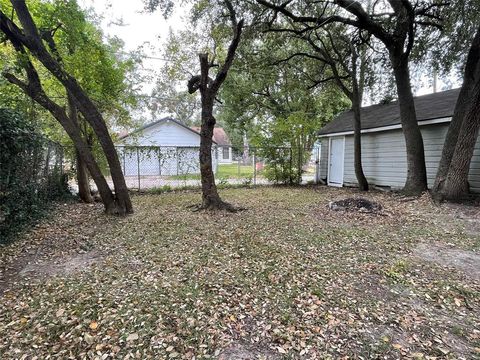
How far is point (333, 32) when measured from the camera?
8.98 metres

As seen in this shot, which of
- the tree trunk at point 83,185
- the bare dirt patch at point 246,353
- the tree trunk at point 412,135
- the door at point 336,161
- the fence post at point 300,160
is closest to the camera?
the bare dirt patch at point 246,353

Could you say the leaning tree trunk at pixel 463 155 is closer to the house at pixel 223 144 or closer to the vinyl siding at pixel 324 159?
the vinyl siding at pixel 324 159

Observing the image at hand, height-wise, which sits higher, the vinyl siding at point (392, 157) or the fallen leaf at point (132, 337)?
the vinyl siding at point (392, 157)

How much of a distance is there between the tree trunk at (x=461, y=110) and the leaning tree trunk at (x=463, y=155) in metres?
0.19

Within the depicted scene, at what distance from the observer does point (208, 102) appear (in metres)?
5.73

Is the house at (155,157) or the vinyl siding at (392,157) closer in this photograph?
the vinyl siding at (392,157)

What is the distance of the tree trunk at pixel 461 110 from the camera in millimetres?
6070

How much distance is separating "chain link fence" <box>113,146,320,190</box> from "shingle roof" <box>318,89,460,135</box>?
1707mm

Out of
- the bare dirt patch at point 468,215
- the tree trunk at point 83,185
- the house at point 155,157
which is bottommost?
the bare dirt patch at point 468,215

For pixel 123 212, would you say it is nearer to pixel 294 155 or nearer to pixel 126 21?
pixel 126 21

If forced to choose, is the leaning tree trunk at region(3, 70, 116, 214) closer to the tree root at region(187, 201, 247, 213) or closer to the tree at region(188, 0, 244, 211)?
the tree root at region(187, 201, 247, 213)

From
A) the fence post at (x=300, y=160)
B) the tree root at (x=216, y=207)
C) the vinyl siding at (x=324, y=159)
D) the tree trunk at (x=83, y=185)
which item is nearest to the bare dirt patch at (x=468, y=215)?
the tree root at (x=216, y=207)

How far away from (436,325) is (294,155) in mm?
8869

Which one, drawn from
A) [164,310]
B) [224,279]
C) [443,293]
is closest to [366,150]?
[443,293]
